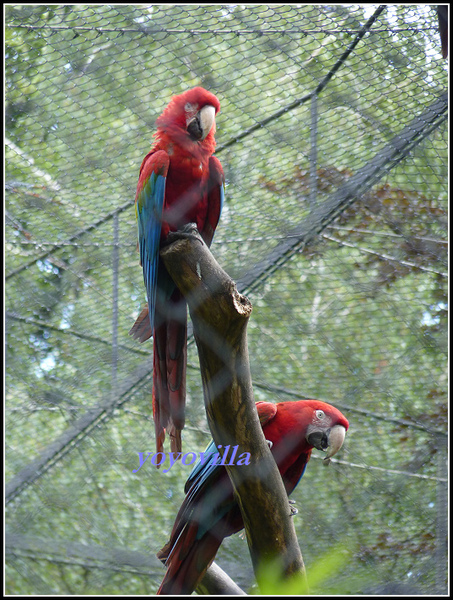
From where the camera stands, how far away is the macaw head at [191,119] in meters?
1.20

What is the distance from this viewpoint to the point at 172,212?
1.16m

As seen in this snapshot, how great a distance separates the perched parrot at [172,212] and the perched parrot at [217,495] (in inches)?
6.3

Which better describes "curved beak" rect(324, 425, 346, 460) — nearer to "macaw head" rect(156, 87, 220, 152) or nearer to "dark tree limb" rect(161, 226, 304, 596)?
"dark tree limb" rect(161, 226, 304, 596)

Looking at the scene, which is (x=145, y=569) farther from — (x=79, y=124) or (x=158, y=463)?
(x=79, y=124)

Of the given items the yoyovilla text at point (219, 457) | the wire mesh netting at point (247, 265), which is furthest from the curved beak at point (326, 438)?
the wire mesh netting at point (247, 265)

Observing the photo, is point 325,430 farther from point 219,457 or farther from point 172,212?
point 172,212

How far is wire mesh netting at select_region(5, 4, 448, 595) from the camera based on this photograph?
1.52 metres

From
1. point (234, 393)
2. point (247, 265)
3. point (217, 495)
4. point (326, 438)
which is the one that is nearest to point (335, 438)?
point (326, 438)

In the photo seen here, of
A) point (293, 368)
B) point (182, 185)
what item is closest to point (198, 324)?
point (182, 185)

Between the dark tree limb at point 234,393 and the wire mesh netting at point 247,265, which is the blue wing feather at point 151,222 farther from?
the wire mesh netting at point 247,265

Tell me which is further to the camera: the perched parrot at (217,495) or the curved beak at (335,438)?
the curved beak at (335,438)

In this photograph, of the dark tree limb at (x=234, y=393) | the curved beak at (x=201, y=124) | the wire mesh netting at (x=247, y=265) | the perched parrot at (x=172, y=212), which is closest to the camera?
the dark tree limb at (x=234, y=393)

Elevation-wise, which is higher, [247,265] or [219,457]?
[219,457]

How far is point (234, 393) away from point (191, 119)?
25.6 inches
